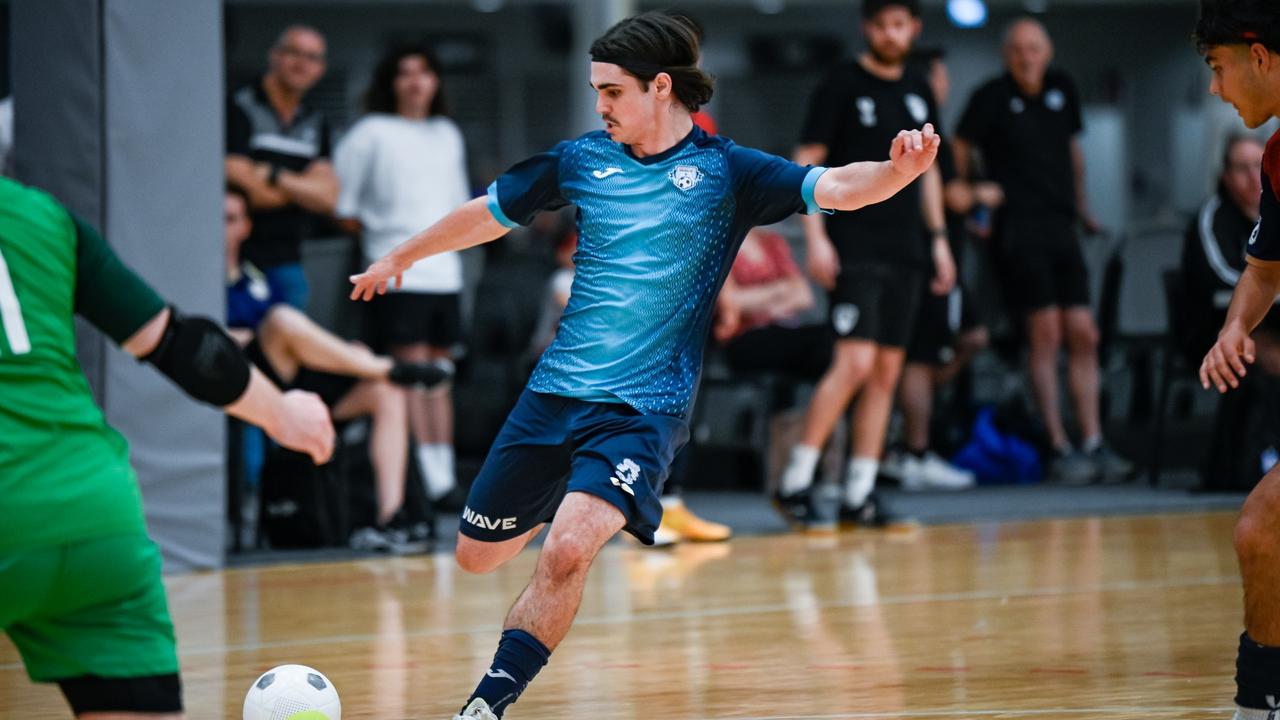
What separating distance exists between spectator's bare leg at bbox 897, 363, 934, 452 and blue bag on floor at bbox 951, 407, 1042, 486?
529 mm

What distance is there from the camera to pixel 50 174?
682 cm

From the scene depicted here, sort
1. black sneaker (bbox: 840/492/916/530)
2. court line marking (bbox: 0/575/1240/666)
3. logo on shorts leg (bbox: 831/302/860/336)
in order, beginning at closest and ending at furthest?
court line marking (bbox: 0/575/1240/666) → logo on shorts leg (bbox: 831/302/860/336) → black sneaker (bbox: 840/492/916/530)

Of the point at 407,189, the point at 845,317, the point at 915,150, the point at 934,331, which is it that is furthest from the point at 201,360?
the point at 934,331

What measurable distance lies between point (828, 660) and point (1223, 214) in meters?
5.14

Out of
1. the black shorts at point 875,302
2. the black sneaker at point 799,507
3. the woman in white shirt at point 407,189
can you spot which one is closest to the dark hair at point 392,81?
the woman in white shirt at point 407,189

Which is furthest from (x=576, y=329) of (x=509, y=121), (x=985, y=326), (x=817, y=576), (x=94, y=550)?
(x=509, y=121)

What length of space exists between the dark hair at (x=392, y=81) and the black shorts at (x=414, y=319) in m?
0.93

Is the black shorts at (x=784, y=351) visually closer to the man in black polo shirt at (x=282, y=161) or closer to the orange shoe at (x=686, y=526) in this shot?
the orange shoe at (x=686, y=526)

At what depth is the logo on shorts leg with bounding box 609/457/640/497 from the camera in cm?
385

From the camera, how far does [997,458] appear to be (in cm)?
1014

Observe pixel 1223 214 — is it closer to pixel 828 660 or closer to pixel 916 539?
pixel 916 539

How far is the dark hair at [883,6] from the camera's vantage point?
7.72 m

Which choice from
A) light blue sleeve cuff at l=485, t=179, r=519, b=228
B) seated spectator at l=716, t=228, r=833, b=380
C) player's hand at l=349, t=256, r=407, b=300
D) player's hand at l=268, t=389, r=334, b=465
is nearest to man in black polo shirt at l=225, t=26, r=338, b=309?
seated spectator at l=716, t=228, r=833, b=380

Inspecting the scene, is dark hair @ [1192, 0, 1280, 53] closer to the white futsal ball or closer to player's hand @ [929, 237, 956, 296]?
the white futsal ball
